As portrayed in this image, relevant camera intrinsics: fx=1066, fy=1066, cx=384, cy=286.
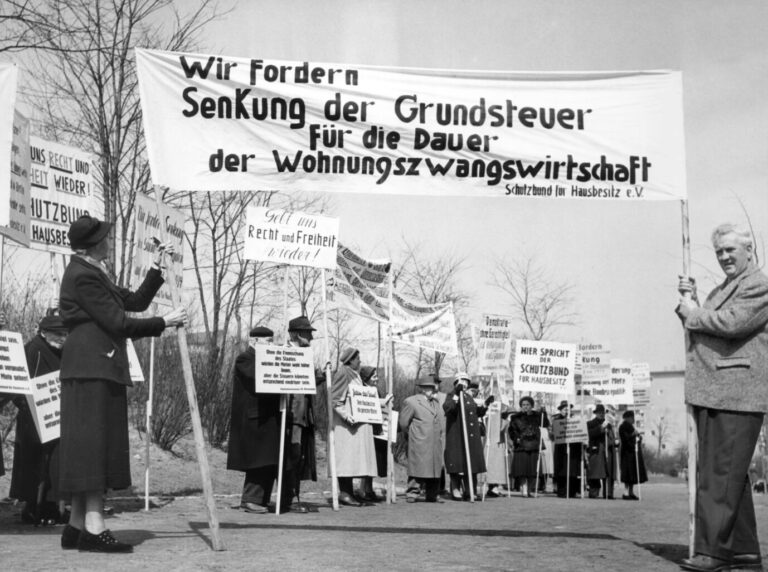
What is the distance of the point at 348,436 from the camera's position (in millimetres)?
14719

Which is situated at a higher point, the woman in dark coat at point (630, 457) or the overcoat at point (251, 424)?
the overcoat at point (251, 424)

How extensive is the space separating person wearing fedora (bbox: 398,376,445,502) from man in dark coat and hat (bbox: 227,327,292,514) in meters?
4.56

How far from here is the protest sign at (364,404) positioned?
14.5m

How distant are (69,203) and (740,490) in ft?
25.3

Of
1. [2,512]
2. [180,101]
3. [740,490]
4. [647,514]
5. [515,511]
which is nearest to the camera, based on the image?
[740,490]

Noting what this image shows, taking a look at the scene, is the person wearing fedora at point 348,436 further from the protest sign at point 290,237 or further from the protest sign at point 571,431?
the protest sign at point 571,431

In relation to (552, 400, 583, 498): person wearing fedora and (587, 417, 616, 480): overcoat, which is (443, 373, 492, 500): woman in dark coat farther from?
(587, 417, 616, 480): overcoat

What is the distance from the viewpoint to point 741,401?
6.81 metres

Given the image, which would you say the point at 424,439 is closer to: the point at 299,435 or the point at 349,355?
the point at 349,355

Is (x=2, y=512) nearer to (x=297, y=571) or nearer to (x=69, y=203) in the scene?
(x=69, y=203)

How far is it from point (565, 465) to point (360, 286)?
887cm

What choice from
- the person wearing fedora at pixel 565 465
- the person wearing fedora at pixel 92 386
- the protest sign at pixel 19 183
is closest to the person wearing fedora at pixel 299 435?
the protest sign at pixel 19 183

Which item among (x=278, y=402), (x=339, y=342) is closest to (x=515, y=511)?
(x=278, y=402)

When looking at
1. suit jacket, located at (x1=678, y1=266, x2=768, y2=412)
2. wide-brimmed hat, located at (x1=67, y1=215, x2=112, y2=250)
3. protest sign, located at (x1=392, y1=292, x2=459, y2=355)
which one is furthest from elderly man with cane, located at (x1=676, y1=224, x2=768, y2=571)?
protest sign, located at (x1=392, y1=292, x2=459, y2=355)
